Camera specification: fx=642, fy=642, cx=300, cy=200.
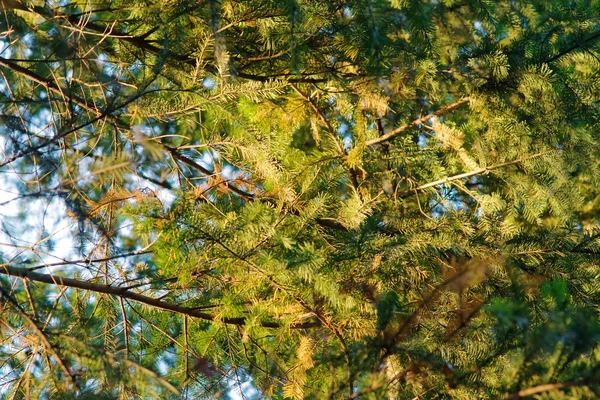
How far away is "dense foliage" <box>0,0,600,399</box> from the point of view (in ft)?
7.60

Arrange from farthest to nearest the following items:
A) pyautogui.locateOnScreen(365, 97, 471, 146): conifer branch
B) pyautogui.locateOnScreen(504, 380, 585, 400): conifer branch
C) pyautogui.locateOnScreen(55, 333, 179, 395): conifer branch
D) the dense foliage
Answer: pyautogui.locateOnScreen(365, 97, 471, 146): conifer branch → the dense foliage → pyautogui.locateOnScreen(55, 333, 179, 395): conifer branch → pyautogui.locateOnScreen(504, 380, 585, 400): conifer branch

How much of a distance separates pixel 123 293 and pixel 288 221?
0.80m

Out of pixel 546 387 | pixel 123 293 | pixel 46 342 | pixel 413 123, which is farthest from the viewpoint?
pixel 413 123

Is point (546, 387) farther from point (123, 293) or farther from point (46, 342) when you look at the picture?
point (123, 293)

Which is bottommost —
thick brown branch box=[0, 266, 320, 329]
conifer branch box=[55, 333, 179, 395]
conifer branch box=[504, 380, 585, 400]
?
conifer branch box=[504, 380, 585, 400]

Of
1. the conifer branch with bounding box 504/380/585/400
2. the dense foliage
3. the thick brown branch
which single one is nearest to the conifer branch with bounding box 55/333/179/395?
the dense foliage

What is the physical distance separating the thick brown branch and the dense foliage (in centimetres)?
1

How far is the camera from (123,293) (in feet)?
9.38

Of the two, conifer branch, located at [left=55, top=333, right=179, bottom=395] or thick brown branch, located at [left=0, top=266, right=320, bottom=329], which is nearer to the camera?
conifer branch, located at [left=55, top=333, right=179, bottom=395]

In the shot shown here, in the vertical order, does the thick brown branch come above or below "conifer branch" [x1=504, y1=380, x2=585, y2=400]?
above

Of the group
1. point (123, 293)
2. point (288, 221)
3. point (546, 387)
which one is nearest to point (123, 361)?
point (123, 293)

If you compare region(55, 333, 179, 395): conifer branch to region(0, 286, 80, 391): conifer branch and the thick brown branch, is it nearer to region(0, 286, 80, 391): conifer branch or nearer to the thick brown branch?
region(0, 286, 80, 391): conifer branch

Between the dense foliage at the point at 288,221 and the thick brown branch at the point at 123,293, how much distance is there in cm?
1

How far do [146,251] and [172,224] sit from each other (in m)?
0.27
